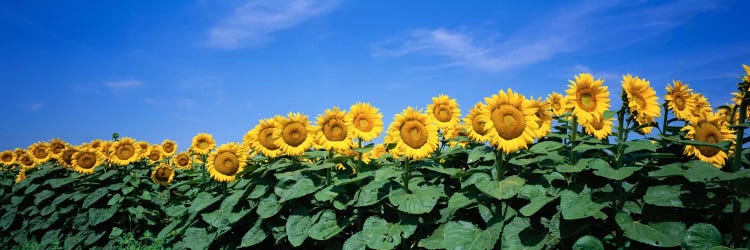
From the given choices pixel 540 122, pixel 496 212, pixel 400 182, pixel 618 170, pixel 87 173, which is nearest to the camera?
pixel 618 170

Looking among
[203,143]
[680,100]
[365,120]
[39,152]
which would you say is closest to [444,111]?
[365,120]

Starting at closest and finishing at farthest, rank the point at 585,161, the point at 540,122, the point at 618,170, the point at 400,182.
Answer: the point at 618,170
the point at 585,161
the point at 540,122
the point at 400,182

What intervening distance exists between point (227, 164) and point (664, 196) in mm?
4701

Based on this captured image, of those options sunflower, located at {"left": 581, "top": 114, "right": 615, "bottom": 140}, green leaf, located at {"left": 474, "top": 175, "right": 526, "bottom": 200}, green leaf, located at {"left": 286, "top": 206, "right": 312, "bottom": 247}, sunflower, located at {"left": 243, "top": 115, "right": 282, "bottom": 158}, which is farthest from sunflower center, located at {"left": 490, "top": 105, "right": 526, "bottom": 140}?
sunflower, located at {"left": 243, "top": 115, "right": 282, "bottom": 158}

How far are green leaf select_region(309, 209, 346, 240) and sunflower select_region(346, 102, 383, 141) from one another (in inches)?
34.5

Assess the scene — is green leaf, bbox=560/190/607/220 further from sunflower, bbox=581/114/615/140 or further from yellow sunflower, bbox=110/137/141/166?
yellow sunflower, bbox=110/137/141/166

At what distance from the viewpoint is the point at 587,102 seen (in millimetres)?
3877

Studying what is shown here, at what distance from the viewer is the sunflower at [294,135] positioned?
17.7 ft

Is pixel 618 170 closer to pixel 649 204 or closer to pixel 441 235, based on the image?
pixel 649 204

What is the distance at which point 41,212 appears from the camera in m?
9.01

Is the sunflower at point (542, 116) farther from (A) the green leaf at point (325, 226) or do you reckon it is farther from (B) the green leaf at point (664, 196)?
(A) the green leaf at point (325, 226)

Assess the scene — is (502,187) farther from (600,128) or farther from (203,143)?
(203,143)

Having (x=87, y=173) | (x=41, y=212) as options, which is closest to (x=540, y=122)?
(x=87, y=173)

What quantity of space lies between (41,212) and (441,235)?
855 centimetres
